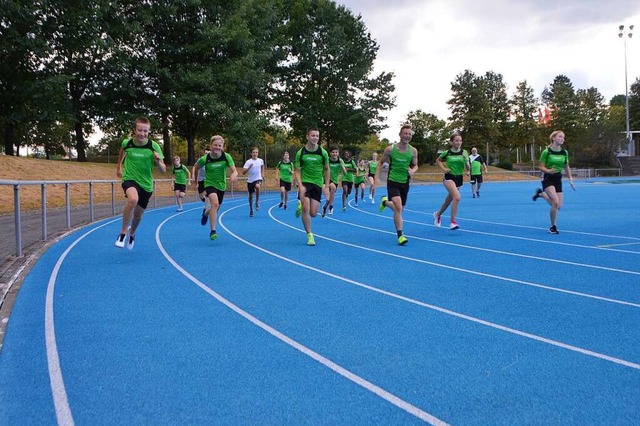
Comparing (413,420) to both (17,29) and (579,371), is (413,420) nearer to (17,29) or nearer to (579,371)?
(579,371)

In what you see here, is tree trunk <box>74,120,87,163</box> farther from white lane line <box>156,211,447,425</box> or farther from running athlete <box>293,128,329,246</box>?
white lane line <box>156,211,447,425</box>

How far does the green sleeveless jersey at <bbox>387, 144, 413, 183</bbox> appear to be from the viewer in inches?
386

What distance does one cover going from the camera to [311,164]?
32.6ft

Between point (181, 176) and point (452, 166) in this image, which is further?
point (181, 176)

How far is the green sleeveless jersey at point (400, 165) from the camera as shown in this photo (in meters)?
9.80

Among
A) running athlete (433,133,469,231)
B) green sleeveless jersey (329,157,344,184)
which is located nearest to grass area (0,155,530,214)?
green sleeveless jersey (329,157,344,184)

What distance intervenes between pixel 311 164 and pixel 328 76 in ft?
128

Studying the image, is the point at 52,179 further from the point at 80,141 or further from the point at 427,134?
the point at 427,134

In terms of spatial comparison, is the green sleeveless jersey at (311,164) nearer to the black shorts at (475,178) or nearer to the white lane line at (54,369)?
the white lane line at (54,369)

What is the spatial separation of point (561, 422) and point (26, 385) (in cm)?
309

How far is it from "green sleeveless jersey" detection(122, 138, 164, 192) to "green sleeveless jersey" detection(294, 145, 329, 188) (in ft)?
8.34

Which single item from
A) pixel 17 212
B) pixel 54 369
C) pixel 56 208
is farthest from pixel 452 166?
pixel 56 208

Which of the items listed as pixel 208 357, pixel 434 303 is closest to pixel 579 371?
pixel 434 303

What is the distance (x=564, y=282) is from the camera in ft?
20.8
